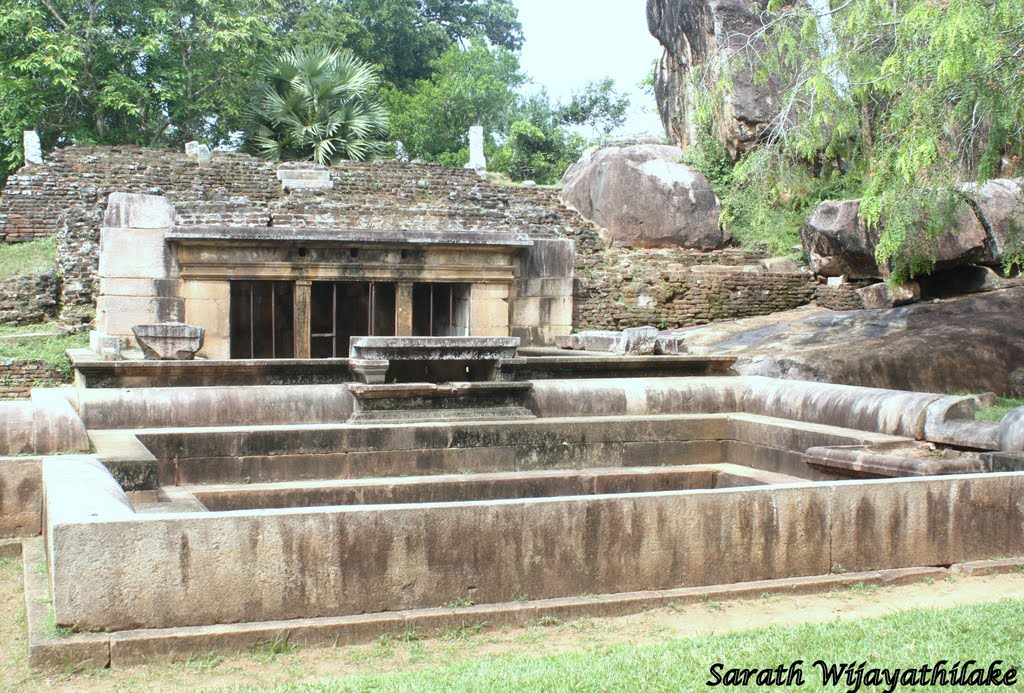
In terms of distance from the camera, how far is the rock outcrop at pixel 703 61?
1074 inches

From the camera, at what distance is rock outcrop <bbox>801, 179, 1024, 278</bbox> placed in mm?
13328

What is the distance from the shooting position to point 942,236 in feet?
54.4

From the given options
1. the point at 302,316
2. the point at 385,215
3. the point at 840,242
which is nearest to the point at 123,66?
the point at 385,215

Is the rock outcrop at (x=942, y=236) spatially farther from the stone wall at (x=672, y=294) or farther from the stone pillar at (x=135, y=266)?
the stone pillar at (x=135, y=266)

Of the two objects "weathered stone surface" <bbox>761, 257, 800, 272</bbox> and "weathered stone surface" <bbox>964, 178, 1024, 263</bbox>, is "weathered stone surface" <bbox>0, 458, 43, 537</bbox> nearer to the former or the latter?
"weathered stone surface" <bbox>964, 178, 1024, 263</bbox>

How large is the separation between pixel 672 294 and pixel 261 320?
994 centimetres

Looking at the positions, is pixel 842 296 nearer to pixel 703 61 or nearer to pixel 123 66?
pixel 703 61

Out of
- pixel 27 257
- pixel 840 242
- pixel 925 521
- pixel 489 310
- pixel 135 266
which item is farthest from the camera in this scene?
pixel 27 257

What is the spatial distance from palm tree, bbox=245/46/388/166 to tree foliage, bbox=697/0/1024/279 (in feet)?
67.6

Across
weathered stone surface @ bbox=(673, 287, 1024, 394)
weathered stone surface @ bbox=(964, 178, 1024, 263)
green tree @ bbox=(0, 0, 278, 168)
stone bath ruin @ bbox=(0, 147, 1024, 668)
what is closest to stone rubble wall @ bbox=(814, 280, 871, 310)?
weathered stone surface @ bbox=(964, 178, 1024, 263)

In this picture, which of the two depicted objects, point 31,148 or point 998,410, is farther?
point 31,148

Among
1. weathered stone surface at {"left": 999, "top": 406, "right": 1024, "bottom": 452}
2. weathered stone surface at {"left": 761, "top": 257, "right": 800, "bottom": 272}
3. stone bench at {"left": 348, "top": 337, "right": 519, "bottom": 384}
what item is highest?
weathered stone surface at {"left": 761, "top": 257, "right": 800, "bottom": 272}

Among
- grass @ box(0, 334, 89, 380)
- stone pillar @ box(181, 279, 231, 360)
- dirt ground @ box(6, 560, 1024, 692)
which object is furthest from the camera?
grass @ box(0, 334, 89, 380)

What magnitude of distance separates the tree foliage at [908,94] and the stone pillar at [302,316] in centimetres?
519
